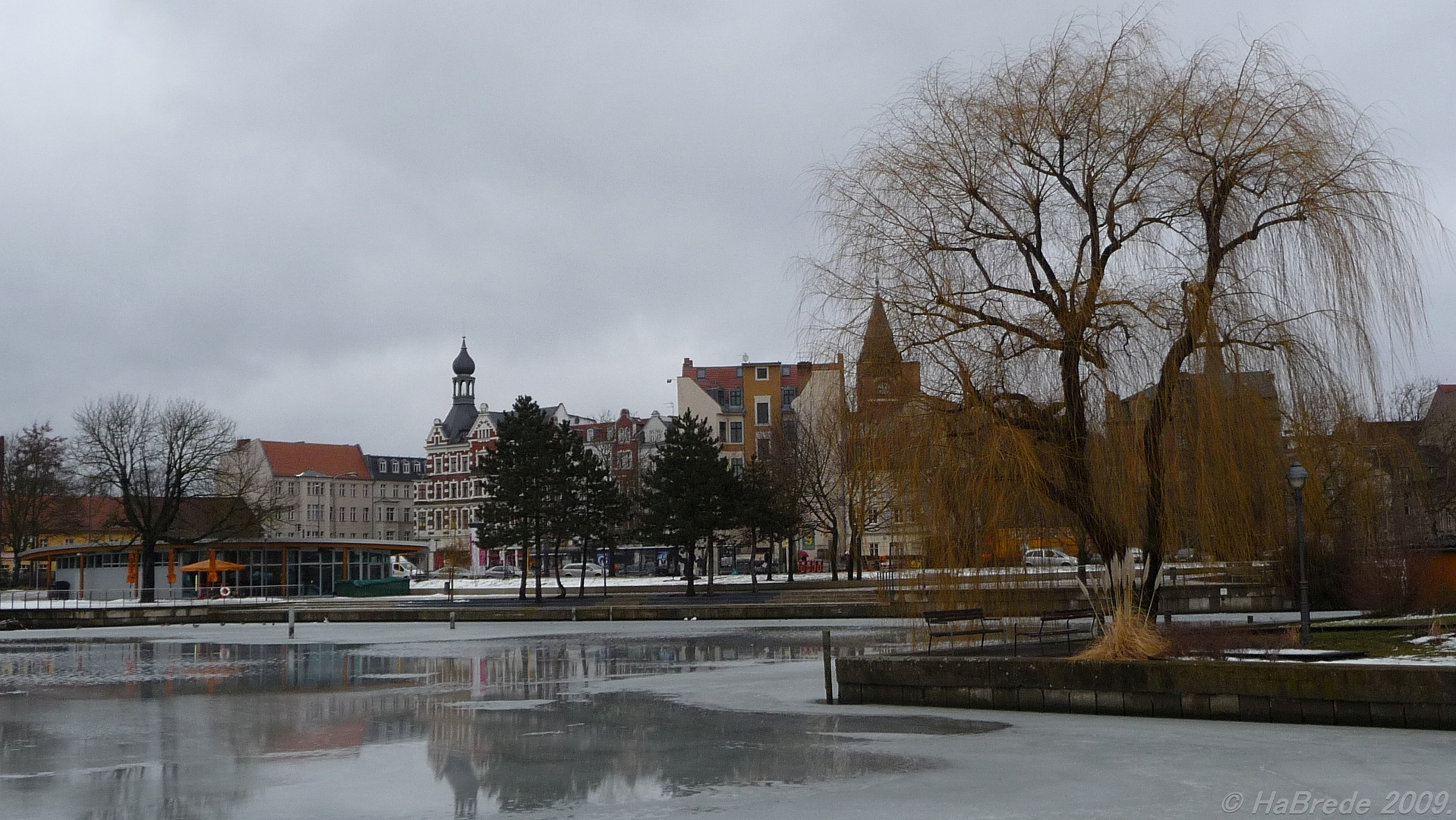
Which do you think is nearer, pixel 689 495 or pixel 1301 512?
pixel 1301 512

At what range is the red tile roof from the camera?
14412 centimetres

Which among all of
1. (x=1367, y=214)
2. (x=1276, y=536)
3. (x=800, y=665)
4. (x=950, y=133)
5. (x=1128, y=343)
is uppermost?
(x=950, y=133)

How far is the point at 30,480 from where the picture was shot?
79562 millimetres

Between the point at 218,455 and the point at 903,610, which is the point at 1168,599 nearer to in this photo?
the point at 903,610

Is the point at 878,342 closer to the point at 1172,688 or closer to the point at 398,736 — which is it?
the point at 1172,688

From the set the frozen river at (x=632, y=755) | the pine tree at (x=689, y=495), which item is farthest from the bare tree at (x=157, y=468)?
the frozen river at (x=632, y=755)

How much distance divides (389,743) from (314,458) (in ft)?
455

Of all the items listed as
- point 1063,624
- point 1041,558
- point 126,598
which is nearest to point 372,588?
point 126,598

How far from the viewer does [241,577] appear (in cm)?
7869

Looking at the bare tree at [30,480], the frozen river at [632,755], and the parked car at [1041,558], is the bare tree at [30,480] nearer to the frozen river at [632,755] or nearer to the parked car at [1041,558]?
the frozen river at [632,755]

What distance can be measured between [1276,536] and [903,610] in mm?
5652

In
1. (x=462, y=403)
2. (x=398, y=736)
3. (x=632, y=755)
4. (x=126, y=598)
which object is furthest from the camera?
(x=462, y=403)

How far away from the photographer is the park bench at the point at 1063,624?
20453mm

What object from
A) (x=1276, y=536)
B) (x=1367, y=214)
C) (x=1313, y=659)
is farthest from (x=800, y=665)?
(x=1367, y=214)
